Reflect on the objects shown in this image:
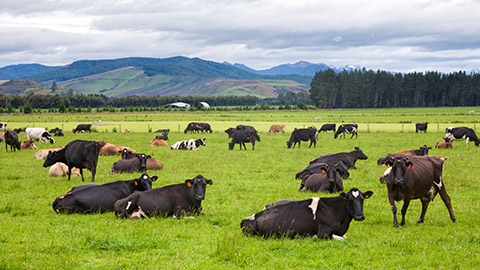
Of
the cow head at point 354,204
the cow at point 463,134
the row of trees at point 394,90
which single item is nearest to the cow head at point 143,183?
the cow head at point 354,204

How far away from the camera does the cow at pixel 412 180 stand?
33.4ft

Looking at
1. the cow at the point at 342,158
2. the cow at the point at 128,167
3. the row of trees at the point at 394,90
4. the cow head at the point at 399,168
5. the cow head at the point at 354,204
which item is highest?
the row of trees at the point at 394,90

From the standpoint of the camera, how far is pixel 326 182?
48.8 feet

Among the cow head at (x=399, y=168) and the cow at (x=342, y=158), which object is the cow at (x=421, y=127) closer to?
the cow at (x=342, y=158)

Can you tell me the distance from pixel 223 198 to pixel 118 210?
379 cm

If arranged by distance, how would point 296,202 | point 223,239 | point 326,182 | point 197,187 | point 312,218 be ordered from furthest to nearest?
point 326,182
point 197,187
point 296,202
point 312,218
point 223,239

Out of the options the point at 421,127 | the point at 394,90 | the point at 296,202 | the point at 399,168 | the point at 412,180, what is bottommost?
the point at 421,127

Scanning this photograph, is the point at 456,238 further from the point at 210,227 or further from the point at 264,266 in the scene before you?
the point at 210,227

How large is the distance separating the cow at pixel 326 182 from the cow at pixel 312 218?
4855mm

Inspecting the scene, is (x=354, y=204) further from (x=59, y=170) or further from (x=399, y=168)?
(x=59, y=170)

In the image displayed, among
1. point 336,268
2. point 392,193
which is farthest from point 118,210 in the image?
point 392,193

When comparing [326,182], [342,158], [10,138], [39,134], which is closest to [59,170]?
[326,182]

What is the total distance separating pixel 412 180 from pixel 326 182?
4.71 metres

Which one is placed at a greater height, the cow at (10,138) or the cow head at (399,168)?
the cow head at (399,168)
